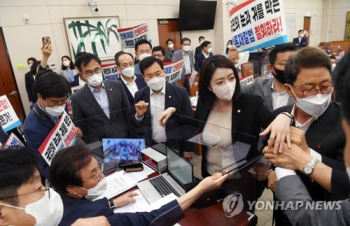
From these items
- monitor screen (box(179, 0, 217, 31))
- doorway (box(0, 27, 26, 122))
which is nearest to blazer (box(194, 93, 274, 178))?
doorway (box(0, 27, 26, 122))

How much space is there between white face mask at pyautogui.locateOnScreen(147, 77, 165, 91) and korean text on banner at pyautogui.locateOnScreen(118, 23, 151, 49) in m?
2.11

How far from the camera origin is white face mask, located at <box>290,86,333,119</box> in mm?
978

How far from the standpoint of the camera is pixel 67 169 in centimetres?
114

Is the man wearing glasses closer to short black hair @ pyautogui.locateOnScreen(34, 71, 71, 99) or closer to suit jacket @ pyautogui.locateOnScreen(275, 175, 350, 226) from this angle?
suit jacket @ pyautogui.locateOnScreen(275, 175, 350, 226)

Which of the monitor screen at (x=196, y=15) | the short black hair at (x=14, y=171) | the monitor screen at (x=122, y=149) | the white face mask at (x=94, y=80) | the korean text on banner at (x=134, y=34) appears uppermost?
the monitor screen at (x=196, y=15)

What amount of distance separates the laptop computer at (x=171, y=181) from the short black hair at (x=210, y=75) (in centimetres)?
45

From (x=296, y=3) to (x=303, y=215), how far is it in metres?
13.0

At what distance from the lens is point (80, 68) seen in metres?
2.29

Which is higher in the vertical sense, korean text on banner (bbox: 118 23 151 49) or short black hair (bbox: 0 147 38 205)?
korean text on banner (bbox: 118 23 151 49)

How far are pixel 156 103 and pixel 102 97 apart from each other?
1.98 feet

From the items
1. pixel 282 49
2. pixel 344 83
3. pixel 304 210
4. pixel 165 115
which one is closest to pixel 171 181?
pixel 165 115

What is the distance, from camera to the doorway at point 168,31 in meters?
6.88

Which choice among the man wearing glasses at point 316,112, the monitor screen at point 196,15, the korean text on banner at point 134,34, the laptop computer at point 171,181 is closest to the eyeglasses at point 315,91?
the man wearing glasses at point 316,112

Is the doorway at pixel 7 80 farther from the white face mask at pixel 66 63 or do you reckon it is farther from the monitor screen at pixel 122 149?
the monitor screen at pixel 122 149
